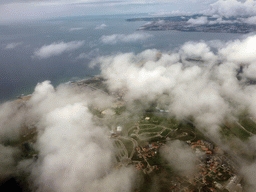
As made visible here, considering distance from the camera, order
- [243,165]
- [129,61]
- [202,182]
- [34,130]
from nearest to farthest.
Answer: [202,182] < [243,165] < [34,130] < [129,61]

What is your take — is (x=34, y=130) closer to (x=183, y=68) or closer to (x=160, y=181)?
(x=160, y=181)

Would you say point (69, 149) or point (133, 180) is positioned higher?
point (69, 149)

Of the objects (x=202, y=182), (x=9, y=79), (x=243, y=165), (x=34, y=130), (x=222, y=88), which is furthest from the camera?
(x=9, y=79)

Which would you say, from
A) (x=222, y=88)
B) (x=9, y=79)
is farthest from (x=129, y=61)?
(x=9, y=79)

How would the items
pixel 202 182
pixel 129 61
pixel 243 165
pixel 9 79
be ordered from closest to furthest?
1. pixel 202 182
2. pixel 243 165
3. pixel 9 79
4. pixel 129 61

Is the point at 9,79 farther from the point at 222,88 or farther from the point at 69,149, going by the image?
the point at 222,88

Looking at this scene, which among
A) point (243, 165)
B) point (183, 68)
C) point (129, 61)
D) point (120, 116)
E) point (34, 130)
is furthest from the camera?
point (129, 61)

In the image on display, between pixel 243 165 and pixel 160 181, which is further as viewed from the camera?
pixel 243 165

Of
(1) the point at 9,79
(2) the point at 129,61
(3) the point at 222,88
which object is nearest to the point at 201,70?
(3) the point at 222,88

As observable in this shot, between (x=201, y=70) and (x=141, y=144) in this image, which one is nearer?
(x=141, y=144)
